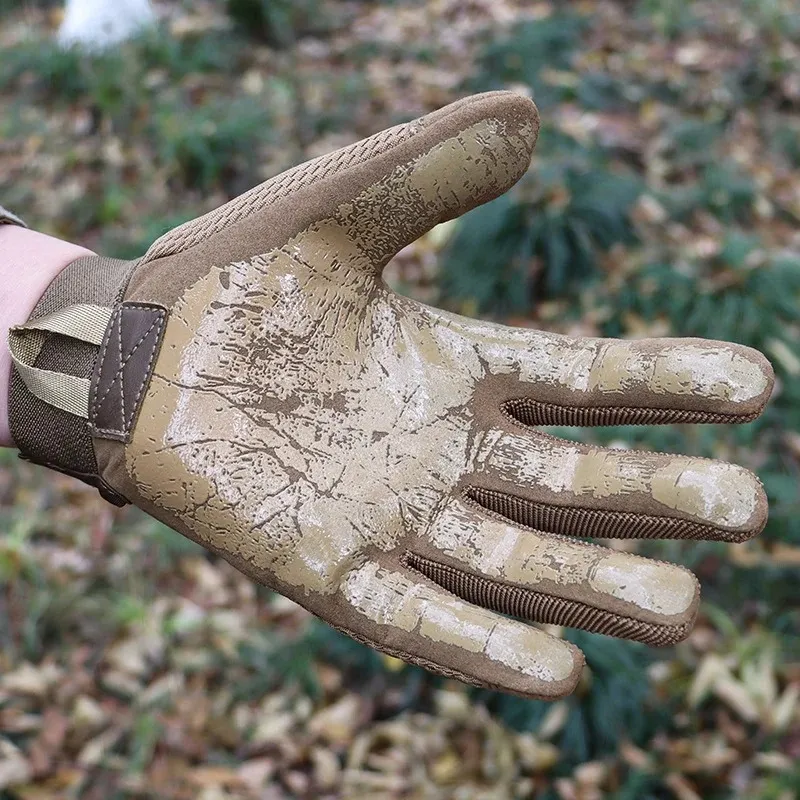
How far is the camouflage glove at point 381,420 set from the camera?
1485mm

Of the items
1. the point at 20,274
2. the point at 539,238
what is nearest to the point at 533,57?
the point at 539,238

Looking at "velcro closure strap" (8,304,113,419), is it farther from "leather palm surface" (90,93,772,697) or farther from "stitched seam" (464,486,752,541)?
"stitched seam" (464,486,752,541)

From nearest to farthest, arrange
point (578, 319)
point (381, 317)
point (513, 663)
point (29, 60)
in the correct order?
point (513, 663)
point (381, 317)
point (578, 319)
point (29, 60)

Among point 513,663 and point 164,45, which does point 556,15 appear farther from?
point 513,663

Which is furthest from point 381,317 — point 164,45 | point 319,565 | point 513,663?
point 164,45

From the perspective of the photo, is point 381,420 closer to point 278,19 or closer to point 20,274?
point 20,274

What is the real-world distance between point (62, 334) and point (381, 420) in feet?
2.08

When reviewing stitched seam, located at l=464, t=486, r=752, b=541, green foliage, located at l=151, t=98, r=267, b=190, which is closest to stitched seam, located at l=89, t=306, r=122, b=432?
stitched seam, located at l=464, t=486, r=752, b=541

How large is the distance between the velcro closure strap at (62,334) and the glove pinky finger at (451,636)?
618 mm

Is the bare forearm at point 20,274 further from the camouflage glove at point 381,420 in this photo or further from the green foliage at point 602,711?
the green foliage at point 602,711

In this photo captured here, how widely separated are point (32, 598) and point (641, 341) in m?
2.31

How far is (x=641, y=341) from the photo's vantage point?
1.60 meters

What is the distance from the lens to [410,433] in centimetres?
165

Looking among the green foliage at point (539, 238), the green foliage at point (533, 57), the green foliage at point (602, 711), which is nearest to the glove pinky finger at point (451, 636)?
the green foliage at point (602, 711)
